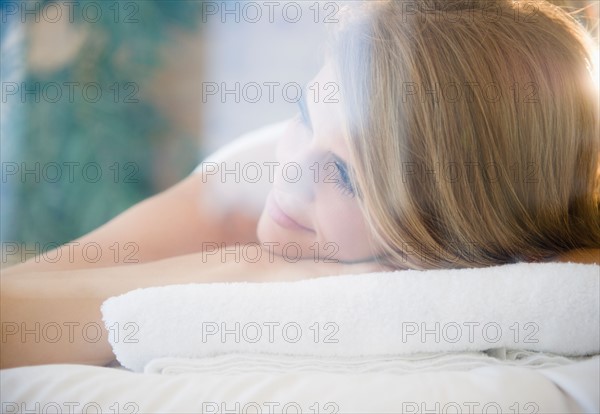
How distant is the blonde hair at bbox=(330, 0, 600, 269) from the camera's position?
648mm

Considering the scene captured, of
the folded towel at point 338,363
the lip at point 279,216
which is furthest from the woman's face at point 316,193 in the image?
the folded towel at point 338,363

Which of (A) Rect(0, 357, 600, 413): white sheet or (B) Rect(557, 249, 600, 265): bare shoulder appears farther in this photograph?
(B) Rect(557, 249, 600, 265): bare shoulder

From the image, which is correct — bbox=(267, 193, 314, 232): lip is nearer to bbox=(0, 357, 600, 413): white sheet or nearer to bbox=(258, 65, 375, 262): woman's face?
bbox=(258, 65, 375, 262): woman's face

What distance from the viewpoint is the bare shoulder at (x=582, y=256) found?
69cm

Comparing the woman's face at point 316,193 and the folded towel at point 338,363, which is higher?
the woman's face at point 316,193

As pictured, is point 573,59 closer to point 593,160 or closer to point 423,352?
point 593,160

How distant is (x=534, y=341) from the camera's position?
2.12 feet

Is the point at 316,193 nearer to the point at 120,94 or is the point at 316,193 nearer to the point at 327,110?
the point at 327,110

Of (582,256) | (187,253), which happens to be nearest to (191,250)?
(187,253)

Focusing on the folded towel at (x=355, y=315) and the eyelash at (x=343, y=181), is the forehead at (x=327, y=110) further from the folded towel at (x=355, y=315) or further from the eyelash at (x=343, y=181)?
the folded towel at (x=355, y=315)

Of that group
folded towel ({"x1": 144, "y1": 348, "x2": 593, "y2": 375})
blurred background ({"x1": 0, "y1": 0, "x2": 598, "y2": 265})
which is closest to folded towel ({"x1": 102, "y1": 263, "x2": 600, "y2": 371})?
folded towel ({"x1": 144, "y1": 348, "x2": 593, "y2": 375})

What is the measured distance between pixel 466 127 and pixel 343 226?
0.15 meters

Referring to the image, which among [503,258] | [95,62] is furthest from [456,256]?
[95,62]

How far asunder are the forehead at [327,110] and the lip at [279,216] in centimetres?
7
